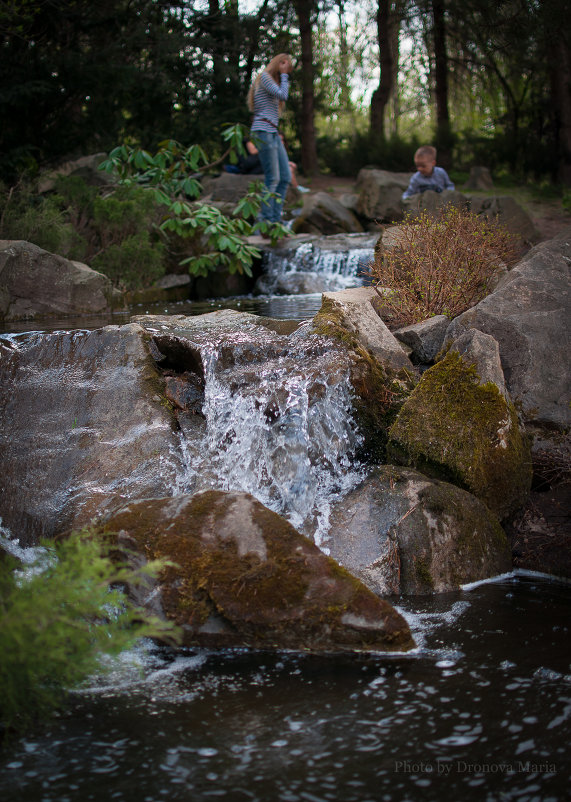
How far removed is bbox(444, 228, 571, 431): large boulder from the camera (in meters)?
5.54

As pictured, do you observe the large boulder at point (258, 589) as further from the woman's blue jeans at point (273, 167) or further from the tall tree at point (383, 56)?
the tall tree at point (383, 56)

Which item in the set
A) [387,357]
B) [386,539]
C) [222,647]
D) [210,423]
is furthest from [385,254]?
[222,647]

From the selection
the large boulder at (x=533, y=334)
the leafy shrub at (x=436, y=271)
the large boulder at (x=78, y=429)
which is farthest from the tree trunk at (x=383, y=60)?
the large boulder at (x=78, y=429)

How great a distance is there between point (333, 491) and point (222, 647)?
1603 mm

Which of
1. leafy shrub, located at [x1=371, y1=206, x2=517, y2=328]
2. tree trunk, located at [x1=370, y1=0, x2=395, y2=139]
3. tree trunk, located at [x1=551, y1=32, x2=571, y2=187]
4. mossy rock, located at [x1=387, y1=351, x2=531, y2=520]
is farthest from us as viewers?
tree trunk, located at [x1=370, y1=0, x2=395, y2=139]

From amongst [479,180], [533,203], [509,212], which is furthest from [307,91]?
[509,212]

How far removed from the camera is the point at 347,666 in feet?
11.5

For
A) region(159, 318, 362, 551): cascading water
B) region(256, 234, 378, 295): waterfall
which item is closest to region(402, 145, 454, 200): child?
region(256, 234, 378, 295): waterfall

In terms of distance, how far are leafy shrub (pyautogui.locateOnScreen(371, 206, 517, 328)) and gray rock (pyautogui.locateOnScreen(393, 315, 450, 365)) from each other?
0.50m

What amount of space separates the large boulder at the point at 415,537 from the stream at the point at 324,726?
1.70 ft

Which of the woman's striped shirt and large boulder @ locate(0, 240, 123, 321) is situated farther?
the woman's striped shirt

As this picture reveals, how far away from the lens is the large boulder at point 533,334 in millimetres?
5543

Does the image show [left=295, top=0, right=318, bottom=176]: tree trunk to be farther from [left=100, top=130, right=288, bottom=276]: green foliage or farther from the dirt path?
[left=100, top=130, right=288, bottom=276]: green foliage

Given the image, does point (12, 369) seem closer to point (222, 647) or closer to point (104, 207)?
point (222, 647)
